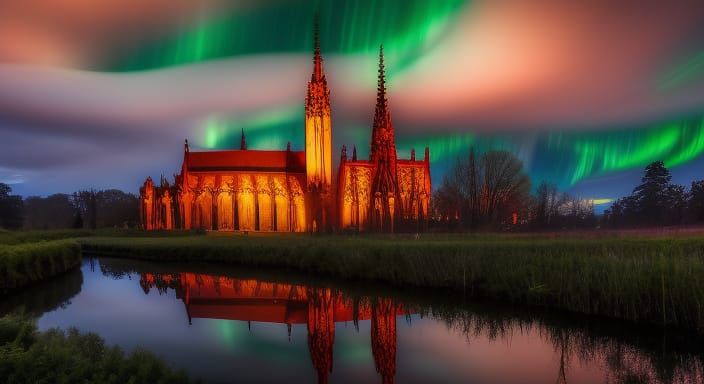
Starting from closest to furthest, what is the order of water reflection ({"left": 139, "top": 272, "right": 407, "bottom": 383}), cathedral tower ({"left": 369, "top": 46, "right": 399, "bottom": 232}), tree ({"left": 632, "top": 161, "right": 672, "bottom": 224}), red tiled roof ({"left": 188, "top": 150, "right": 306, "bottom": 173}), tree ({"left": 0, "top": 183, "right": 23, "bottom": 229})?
1. water reflection ({"left": 139, "top": 272, "right": 407, "bottom": 383})
2. tree ({"left": 632, "top": 161, "right": 672, "bottom": 224})
3. cathedral tower ({"left": 369, "top": 46, "right": 399, "bottom": 232})
4. red tiled roof ({"left": 188, "top": 150, "right": 306, "bottom": 173})
5. tree ({"left": 0, "top": 183, "right": 23, "bottom": 229})

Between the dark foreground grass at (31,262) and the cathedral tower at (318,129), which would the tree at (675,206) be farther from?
the cathedral tower at (318,129)

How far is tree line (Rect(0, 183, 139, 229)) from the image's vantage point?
87.3 meters

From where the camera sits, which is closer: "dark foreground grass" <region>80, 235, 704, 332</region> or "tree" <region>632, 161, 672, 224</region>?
"dark foreground grass" <region>80, 235, 704, 332</region>

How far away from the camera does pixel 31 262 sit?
1830cm

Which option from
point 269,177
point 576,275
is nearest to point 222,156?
point 269,177

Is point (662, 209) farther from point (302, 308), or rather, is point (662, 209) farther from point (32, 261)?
point (32, 261)

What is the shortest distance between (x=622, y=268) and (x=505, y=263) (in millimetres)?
3437

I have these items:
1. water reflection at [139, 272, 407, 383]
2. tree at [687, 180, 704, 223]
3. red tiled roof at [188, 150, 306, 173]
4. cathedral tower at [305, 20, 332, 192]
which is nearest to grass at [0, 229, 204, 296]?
water reflection at [139, 272, 407, 383]

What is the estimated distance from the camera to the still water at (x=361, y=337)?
8.05 m

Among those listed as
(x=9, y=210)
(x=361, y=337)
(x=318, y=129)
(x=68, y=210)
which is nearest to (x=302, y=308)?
(x=361, y=337)

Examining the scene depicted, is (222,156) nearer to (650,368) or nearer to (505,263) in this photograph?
(505,263)

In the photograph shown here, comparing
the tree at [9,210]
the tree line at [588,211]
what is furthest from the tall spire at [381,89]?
the tree at [9,210]

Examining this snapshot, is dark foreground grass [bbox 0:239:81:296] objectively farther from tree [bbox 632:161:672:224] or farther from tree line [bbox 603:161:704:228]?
A: tree [bbox 632:161:672:224]

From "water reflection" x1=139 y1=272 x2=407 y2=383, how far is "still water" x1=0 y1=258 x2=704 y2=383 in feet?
0.13
